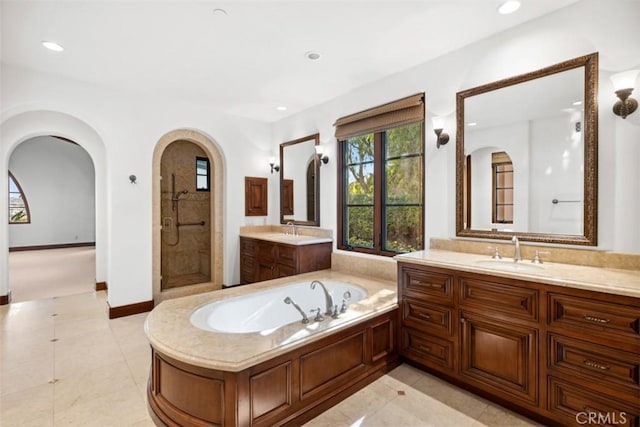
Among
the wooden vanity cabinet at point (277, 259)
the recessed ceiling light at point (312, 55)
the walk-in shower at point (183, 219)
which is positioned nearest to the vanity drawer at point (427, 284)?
the wooden vanity cabinet at point (277, 259)

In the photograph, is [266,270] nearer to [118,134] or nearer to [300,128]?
[300,128]

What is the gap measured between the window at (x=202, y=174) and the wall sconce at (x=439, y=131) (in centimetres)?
386

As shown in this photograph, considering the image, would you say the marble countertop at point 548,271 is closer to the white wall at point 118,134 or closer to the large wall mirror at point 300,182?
the large wall mirror at point 300,182

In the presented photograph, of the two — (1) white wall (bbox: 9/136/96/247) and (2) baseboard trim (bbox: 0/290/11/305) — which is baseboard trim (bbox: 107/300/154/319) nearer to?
(2) baseboard trim (bbox: 0/290/11/305)

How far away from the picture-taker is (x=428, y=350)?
99.5 inches

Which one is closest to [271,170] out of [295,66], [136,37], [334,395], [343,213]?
[343,213]

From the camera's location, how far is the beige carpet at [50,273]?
16.2ft

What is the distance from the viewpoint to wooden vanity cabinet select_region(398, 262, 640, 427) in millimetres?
1679

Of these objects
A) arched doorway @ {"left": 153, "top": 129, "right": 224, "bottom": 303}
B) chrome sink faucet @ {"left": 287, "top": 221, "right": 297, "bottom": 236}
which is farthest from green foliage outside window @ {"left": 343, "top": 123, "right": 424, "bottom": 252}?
arched doorway @ {"left": 153, "top": 129, "right": 224, "bottom": 303}

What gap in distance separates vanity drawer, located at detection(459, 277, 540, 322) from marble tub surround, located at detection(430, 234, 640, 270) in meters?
0.57

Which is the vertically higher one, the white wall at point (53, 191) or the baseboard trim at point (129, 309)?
the white wall at point (53, 191)

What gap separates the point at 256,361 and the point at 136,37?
9.45 feet

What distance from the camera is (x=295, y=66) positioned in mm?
3268

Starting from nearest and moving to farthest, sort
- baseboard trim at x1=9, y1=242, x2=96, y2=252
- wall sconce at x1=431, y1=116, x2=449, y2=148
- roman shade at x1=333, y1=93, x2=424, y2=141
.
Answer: wall sconce at x1=431, y1=116, x2=449, y2=148, roman shade at x1=333, y1=93, x2=424, y2=141, baseboard trim at x1=9, y1=242, x2=96, y2=252
